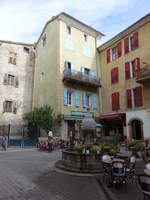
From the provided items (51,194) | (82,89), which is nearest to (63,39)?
(82,89)

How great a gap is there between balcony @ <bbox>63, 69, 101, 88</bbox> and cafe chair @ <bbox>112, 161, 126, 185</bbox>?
1532 cm

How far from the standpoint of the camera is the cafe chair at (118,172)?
5719 mm

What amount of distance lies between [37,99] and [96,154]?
57.3 ft

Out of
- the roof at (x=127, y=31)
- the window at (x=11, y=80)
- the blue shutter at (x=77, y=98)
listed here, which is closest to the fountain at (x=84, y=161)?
the blue shutter at (x=77, y=98)

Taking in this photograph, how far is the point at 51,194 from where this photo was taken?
5094 mm

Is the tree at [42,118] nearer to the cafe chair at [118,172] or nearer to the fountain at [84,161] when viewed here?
the fountain at [84,161]

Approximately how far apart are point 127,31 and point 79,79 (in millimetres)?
7967

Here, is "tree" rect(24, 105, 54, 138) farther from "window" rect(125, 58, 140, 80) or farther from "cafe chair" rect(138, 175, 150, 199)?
"cafe chair" rect(138, 175, 150, 199)

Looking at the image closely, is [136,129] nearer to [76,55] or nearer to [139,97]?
[139,97]

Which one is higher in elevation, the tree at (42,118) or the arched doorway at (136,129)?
the tree at (42,118)

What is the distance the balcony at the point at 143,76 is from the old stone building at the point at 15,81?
537 inches

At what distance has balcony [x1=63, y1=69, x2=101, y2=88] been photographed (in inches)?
807

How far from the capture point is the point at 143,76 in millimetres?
17750

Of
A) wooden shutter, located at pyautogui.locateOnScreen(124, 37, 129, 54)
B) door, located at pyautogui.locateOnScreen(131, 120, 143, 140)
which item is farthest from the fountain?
wooden shutter, located at pyautogui.locateOnScreen(124, 37, 129, 54)
